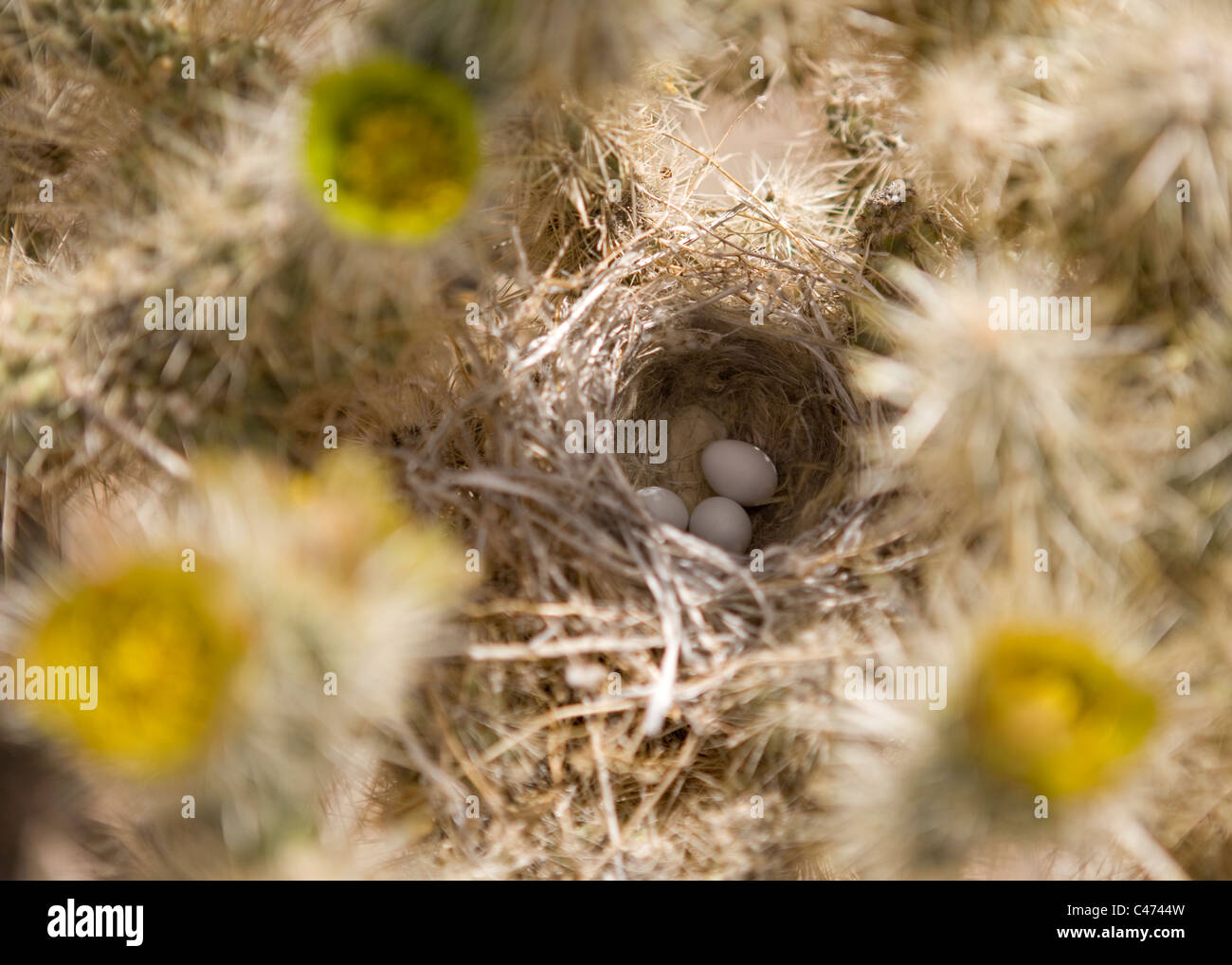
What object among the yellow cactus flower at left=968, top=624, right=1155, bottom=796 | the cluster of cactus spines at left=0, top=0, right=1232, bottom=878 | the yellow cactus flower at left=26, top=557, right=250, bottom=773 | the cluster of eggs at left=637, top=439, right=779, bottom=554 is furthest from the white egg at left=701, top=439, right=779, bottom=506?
the yellow cactus flower at left=26, top=557, right=250, bottom=773

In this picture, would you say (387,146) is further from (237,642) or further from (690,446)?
(690,446)

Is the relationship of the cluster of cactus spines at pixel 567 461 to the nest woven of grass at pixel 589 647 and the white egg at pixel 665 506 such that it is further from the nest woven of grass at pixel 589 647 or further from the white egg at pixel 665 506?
the white egg at pixel 665 506

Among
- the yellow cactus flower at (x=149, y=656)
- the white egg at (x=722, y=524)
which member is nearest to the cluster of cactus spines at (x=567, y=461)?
the yellow cactus flower at (x=149, y=656)

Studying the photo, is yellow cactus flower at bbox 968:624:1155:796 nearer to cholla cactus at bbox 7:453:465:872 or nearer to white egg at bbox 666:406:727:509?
cholla cactus at bbox 7:453:465:872

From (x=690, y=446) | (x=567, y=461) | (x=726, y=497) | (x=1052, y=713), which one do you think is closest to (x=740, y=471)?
(x=726, y=497)
